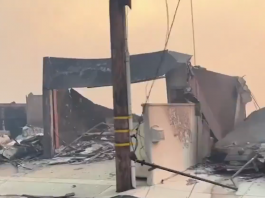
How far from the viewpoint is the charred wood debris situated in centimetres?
1284

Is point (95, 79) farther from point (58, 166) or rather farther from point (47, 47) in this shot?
point (58, 166)

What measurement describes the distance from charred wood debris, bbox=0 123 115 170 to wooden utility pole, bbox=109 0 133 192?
15.8ft

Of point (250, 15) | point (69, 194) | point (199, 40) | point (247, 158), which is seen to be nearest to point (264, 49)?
point (250, 15)

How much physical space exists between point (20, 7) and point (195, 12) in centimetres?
725

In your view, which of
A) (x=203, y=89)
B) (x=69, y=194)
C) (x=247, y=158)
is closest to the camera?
(x=69, y=194)

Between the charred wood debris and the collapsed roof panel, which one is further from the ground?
the collapsed roof panel

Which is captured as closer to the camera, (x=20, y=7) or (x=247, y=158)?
(x=247, y=158)

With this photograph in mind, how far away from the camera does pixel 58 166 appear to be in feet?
38.8

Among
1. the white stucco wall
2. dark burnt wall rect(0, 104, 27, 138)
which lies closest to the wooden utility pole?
the white stucco wall

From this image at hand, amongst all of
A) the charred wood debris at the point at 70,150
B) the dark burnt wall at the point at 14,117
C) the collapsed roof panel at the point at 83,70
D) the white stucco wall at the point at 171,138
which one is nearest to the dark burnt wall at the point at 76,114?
the charred wood debris at the point at 70,150

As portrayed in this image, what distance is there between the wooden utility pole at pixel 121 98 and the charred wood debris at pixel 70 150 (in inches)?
190

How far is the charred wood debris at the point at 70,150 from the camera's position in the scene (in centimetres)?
1284

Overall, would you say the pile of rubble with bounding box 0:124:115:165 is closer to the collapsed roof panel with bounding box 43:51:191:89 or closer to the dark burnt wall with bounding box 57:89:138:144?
the dark burnt wall with bounding box 57:89:138:144

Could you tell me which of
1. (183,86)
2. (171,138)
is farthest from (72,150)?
(171,138)
